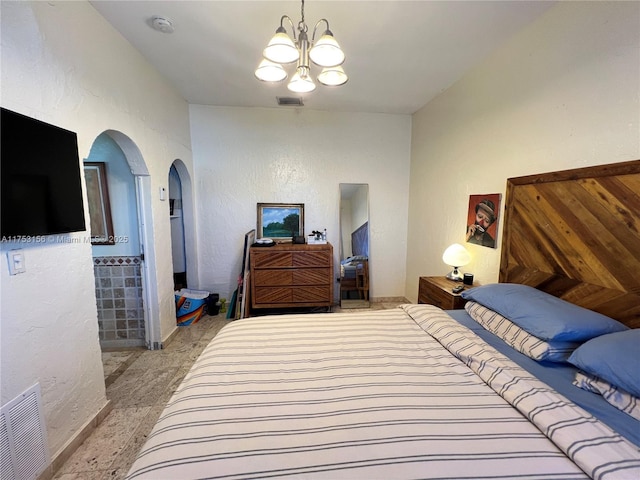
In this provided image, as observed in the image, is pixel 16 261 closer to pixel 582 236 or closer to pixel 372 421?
pixel 372 421

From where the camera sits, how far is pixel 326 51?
141 cm

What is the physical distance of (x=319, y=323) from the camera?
1.71 metres

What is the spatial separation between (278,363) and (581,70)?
2373mm

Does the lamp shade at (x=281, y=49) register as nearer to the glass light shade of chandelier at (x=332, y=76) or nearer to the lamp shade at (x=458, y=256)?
the glass light shade of chandelier at (x=332, y=76)

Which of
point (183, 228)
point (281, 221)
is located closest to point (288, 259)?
point (281, 221)

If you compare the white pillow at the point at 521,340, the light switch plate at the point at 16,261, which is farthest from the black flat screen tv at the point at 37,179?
the white pillow at the point at 521,340

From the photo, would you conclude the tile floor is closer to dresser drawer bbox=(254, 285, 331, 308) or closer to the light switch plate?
dresser drawer bbox=(254, 285, 331, 308)

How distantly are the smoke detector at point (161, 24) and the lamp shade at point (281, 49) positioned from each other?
3.61 feet

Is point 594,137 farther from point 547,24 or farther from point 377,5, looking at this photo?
point 377,5

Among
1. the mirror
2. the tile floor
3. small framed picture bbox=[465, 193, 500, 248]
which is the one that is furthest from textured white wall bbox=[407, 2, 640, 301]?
the tile floor

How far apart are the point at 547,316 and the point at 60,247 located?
2.63 meters

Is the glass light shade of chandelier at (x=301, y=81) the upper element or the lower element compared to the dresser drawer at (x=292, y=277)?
upper

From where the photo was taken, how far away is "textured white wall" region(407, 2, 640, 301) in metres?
1.40

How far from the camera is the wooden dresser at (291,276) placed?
327 cm
